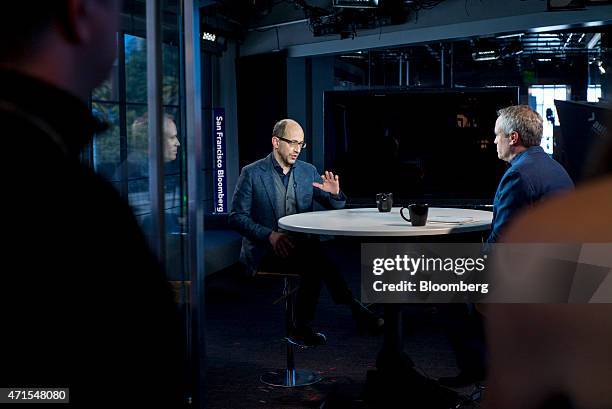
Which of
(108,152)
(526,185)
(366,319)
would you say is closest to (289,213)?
(366,319)

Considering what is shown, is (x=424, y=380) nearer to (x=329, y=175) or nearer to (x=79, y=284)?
(x=329, y=175)

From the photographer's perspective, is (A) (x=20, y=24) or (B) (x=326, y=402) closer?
(A) (x=20, y=24)

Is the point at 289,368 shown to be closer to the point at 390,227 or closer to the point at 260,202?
the point at 260,202

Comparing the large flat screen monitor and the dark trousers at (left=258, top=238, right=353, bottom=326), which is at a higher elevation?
the large flat screen monitor

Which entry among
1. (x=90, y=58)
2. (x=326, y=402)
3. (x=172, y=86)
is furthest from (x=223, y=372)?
(x=90, y=58)

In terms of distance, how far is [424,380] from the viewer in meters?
3.15

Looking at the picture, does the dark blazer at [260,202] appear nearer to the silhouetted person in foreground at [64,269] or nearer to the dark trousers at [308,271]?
the dark trousers at [308,271]

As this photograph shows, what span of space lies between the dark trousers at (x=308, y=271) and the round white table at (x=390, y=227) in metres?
0.20

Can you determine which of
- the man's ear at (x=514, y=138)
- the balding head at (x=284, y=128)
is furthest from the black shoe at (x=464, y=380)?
the balding head at (x=284, y=128)

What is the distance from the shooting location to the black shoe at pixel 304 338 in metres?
3.53

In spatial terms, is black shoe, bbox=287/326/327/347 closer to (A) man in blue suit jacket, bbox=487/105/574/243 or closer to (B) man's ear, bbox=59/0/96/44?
(A) man in blue suit jacket, bbox=487/105/574/243

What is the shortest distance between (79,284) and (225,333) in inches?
175

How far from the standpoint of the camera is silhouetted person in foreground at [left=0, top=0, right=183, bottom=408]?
406 mm

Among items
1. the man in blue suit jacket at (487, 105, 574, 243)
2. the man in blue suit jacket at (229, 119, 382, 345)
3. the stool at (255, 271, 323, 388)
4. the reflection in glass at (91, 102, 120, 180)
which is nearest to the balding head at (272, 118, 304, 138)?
the man in blue suit jacket at (229, 119, 382, 345)
